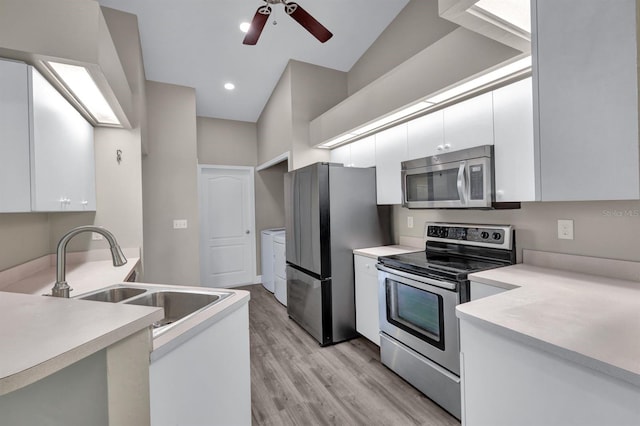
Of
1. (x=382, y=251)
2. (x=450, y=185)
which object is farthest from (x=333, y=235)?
(x=450, y=185)

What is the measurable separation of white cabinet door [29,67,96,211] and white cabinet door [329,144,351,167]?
97.2 inches

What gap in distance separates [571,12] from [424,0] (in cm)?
238

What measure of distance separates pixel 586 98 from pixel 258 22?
211 centimetres

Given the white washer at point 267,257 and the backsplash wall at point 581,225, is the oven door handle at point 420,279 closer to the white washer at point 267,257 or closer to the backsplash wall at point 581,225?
the backsplash wall at point 581,225

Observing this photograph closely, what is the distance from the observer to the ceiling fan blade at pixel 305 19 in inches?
79.4

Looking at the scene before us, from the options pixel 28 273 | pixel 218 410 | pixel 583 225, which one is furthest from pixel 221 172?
pixel 583 225

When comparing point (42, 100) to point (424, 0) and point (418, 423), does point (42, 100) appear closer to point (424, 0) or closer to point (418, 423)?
point (418, 423)

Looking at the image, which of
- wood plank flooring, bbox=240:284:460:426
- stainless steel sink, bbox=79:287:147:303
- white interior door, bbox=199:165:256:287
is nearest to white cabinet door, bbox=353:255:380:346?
A: wood plank flooring, bbox=240:284:460:426

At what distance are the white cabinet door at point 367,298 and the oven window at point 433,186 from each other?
2.25 ft

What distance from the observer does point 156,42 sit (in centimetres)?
323

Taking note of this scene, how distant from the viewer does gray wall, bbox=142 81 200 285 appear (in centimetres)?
380

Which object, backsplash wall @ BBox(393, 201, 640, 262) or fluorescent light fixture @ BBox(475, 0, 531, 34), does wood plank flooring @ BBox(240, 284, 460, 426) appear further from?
fluorescent light fixture @ BBox(475, 0, 531, 34)

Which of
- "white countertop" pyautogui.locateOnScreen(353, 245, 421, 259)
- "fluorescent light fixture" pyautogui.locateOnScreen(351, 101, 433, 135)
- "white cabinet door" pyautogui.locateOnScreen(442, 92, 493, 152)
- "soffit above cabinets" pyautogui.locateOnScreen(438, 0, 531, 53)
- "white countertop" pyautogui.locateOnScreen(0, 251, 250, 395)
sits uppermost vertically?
"fluorescent light fixture" pyautogui.locateOnScreen(351, 101, 433, 135)

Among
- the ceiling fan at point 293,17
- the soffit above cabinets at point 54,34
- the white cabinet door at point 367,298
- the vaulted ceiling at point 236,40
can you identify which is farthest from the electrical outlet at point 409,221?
the soffit above cabinets at point 54,34
